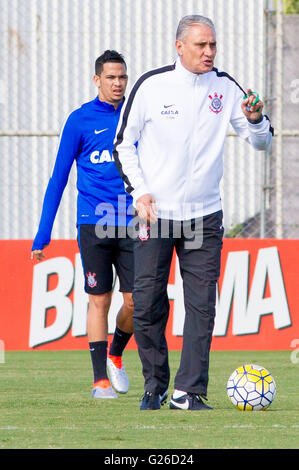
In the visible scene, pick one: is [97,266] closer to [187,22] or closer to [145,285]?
[145,285]

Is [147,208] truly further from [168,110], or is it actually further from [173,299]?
[173,299]

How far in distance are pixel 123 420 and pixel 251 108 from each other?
5.65 ft

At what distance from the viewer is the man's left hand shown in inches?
229

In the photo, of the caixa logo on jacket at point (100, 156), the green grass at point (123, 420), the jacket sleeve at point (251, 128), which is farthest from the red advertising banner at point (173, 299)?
the jacket sleeve at point (251, 128)

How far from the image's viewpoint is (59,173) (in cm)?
717

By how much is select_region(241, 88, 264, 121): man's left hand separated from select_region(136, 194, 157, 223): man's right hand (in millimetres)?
684

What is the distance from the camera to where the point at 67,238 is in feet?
37.3

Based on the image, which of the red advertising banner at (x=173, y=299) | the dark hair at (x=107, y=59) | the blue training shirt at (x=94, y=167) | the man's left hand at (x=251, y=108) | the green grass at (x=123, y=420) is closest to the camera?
the green grass at (x=123, y=420)

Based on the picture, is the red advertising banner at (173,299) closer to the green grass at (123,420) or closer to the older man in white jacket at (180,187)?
the green grass at (123,420)

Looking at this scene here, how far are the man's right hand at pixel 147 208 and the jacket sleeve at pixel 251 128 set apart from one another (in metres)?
0.71

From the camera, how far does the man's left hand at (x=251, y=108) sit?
229 inches

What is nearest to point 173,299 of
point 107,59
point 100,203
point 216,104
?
point 100,203

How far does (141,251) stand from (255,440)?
5.06 feet
